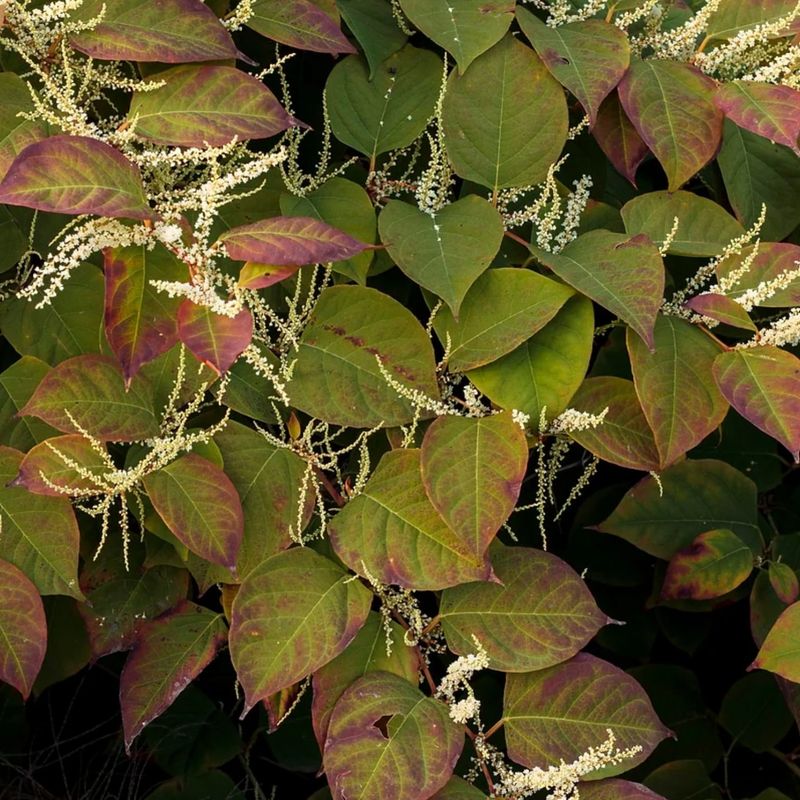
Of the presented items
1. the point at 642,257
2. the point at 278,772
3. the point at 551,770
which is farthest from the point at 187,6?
the point at 278,772

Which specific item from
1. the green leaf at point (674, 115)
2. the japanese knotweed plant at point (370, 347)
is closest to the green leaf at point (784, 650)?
the japanese knotweed plant at point (370, 347)

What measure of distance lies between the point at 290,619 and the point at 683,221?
0.61 metres

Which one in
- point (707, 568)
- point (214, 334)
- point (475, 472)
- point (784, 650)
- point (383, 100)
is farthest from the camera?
point (707, 568)

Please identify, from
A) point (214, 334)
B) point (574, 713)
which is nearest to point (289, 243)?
point (214, 334)

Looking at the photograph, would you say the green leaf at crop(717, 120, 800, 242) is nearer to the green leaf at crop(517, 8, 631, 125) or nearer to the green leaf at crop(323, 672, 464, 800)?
the green leaf at crop(517, 8, 631, 125)

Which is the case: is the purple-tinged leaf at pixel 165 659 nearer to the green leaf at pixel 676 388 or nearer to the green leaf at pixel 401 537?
the green leaf at pixel 401 537

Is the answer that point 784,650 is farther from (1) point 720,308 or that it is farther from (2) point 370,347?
(2) point 370,347

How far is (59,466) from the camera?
112 cm

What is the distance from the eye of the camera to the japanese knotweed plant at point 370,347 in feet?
3.60

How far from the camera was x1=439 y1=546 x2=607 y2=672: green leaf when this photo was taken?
1181mm

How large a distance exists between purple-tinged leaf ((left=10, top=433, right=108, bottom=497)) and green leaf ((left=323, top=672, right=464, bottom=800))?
33cm

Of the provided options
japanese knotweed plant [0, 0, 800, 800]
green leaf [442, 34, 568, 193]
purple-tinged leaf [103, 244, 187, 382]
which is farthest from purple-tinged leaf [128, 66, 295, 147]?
green leaf [442, 34, 568, 193]

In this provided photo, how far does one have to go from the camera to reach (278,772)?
1.94 meters

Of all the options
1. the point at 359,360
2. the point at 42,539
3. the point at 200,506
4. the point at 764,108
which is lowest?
the point at 42,539
